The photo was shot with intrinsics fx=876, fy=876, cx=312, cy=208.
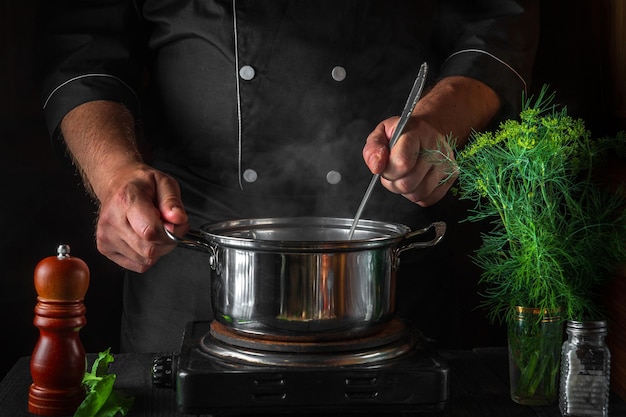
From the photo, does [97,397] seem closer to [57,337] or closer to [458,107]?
[57,337]

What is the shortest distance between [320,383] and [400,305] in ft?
2.73

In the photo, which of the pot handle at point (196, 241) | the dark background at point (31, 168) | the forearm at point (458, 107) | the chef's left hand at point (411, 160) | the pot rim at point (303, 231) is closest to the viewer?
the pot rim at point (303, 231)

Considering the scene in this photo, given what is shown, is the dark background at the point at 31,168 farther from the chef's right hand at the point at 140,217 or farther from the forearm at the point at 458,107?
the chef's right hand at the point at 140,217

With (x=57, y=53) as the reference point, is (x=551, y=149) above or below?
below

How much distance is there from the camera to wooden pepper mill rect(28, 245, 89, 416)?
128cm

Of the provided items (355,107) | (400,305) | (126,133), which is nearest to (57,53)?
(126,133)

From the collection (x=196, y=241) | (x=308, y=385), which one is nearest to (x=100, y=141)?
(x=196, y=241)

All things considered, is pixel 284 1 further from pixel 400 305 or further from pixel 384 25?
pixel 400 305

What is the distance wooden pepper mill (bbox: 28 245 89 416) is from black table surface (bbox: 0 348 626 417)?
6cm

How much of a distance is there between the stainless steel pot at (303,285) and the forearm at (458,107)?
17.3 inches

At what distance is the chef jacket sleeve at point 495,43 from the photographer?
1872 mm

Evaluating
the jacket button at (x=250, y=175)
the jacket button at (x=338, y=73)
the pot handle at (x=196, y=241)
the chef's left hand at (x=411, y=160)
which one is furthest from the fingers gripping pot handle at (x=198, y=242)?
the jacket button at (x=338, y=73)

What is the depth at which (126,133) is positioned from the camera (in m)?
1.82

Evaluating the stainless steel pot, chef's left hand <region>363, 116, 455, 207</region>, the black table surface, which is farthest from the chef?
the stainless steel pot
